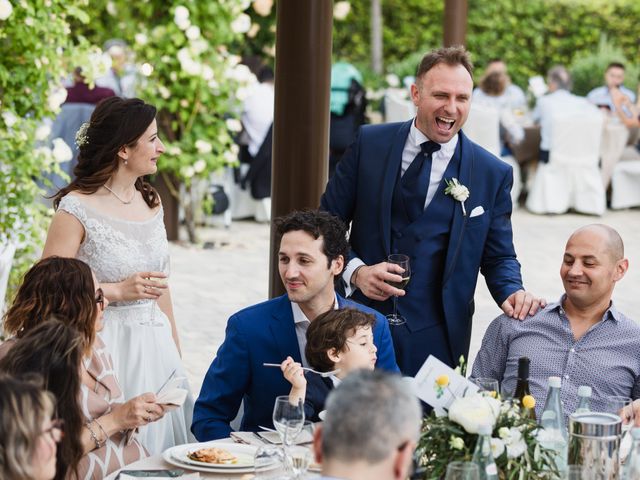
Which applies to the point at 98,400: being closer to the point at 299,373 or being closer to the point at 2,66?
the point at 299,373

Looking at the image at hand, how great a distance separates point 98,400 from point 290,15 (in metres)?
1.94

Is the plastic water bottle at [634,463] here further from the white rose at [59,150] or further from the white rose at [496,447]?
the white rose at [59,150]

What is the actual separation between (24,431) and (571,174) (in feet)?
33.7

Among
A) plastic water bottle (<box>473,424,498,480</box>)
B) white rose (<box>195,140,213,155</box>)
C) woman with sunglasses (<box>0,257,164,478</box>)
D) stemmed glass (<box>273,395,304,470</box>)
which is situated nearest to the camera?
plastic water bottle (<box>473,424,498,480</box>)

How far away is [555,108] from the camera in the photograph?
39.6 feet

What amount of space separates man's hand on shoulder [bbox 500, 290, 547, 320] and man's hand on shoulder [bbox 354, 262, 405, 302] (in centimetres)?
43

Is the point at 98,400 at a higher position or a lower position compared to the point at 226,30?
lower

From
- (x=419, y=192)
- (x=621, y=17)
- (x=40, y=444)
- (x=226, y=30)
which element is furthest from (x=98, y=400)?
(x=621, y=17)

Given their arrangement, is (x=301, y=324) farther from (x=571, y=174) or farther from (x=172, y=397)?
(x=571, y=174)

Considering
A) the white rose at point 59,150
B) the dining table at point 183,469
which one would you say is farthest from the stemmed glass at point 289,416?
the white rose at point 59,150

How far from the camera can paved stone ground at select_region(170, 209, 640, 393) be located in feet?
24.2

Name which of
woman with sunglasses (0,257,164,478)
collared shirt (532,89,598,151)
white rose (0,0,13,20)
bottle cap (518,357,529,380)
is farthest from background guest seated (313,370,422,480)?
collared shirt (532,89,598,151)

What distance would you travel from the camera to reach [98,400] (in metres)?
3.42

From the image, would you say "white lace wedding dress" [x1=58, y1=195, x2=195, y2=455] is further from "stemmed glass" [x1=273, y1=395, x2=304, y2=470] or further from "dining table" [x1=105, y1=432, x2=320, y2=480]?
"stemmed glass" [x1=273, y1=395, x2=304, y2=470]
